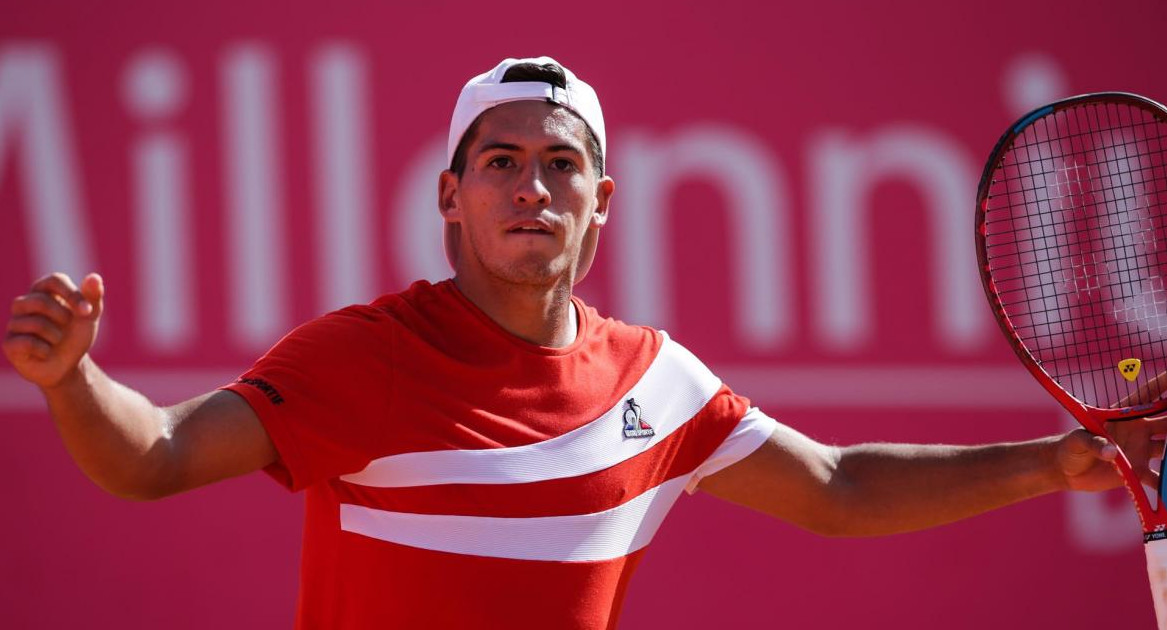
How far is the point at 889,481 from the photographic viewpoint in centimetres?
323

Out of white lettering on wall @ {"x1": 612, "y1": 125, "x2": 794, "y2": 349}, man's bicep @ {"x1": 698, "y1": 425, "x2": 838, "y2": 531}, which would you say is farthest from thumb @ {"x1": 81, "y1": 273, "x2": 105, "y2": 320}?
white lettering on wall @ {"x1": 612, "y1": 125, "x2": 794, "y2": 349}

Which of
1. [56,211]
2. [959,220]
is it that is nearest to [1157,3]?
[959,220]

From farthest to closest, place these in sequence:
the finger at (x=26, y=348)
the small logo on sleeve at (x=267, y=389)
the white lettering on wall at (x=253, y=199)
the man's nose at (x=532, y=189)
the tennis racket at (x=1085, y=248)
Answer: the white lettering on wall at (x=253, y=199)
the tennis racket at (x=1085, y=248)
the man's nose at (x=532, y=189)
the small logo on sleeve at (x=267, y=389)
the finger at (x=26, y=348)

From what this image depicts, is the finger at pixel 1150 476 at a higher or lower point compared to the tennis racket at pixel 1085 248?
lower

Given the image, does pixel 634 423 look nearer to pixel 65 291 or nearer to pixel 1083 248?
pixel 65 291

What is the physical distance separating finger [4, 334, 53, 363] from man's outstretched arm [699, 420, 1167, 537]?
157 cm

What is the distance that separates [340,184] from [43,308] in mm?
2861

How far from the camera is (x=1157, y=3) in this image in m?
Result: 5.43

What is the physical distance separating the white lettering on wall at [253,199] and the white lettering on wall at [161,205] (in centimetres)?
15

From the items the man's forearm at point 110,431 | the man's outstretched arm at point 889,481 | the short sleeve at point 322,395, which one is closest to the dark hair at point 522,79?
the short sleeve at point 322,395

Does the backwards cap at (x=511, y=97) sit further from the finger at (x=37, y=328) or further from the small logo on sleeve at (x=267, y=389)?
the finger at (x=37, y=328)

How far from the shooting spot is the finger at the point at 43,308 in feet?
6.81

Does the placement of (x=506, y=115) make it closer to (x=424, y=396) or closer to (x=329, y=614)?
(x=424, y=396)

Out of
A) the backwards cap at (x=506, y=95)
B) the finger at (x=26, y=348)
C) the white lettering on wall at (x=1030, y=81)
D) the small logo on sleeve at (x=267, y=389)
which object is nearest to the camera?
the finger at (x=26, y=348)
